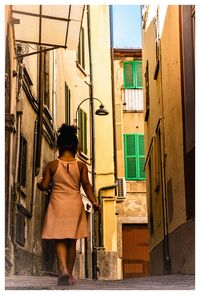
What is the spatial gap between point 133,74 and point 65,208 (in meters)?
12.7

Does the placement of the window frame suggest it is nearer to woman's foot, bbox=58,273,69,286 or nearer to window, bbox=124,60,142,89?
woman's foot, bbox=58,273,69,286

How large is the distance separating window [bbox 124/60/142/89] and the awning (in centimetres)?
904

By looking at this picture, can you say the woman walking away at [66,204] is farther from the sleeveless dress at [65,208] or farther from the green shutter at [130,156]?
the green shutter at [130,156]

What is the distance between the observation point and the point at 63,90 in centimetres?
1011

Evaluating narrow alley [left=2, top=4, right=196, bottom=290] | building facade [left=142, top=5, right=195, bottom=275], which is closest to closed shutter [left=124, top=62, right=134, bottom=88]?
narrow alley [left=2, top=4, right=196, bottom=290]

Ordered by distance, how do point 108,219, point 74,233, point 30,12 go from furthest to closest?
point 108,219, point 30,12, point 74,233

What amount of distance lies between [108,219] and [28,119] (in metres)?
5.15

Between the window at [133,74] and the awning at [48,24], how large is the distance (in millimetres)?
9038

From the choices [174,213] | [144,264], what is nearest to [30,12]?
[174,213]

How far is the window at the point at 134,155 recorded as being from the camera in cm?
1750

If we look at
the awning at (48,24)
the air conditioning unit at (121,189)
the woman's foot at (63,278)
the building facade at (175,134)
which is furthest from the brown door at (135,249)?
the woman's foot at (63,278)

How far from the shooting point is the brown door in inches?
664
